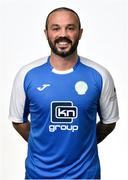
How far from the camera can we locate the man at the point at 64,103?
98.1 inches

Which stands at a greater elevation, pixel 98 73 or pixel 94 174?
pixel 98 73

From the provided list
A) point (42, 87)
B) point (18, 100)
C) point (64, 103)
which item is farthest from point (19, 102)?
point (64, 103)

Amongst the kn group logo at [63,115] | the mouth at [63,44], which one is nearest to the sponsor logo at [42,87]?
the kn group logo at [63,115]

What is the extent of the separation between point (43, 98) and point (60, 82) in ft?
0.47

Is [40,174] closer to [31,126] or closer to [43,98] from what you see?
[31,126]

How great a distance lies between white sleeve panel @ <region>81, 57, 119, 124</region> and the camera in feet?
8.38

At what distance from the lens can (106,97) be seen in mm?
2586

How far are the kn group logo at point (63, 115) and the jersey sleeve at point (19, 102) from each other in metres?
0.24

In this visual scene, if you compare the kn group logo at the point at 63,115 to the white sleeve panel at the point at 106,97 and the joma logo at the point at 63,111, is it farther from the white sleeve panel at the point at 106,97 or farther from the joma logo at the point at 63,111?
the white sleeve panel at the point at 106,97

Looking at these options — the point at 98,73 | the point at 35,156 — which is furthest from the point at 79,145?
the point at 98,73

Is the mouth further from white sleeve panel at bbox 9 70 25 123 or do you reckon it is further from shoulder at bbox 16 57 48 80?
white sleeve panel at bbox 9 70 25 123

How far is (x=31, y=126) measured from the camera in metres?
2.62

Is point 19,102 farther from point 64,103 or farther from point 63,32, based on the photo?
point 63,32

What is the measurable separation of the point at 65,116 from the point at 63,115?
0.05ft
